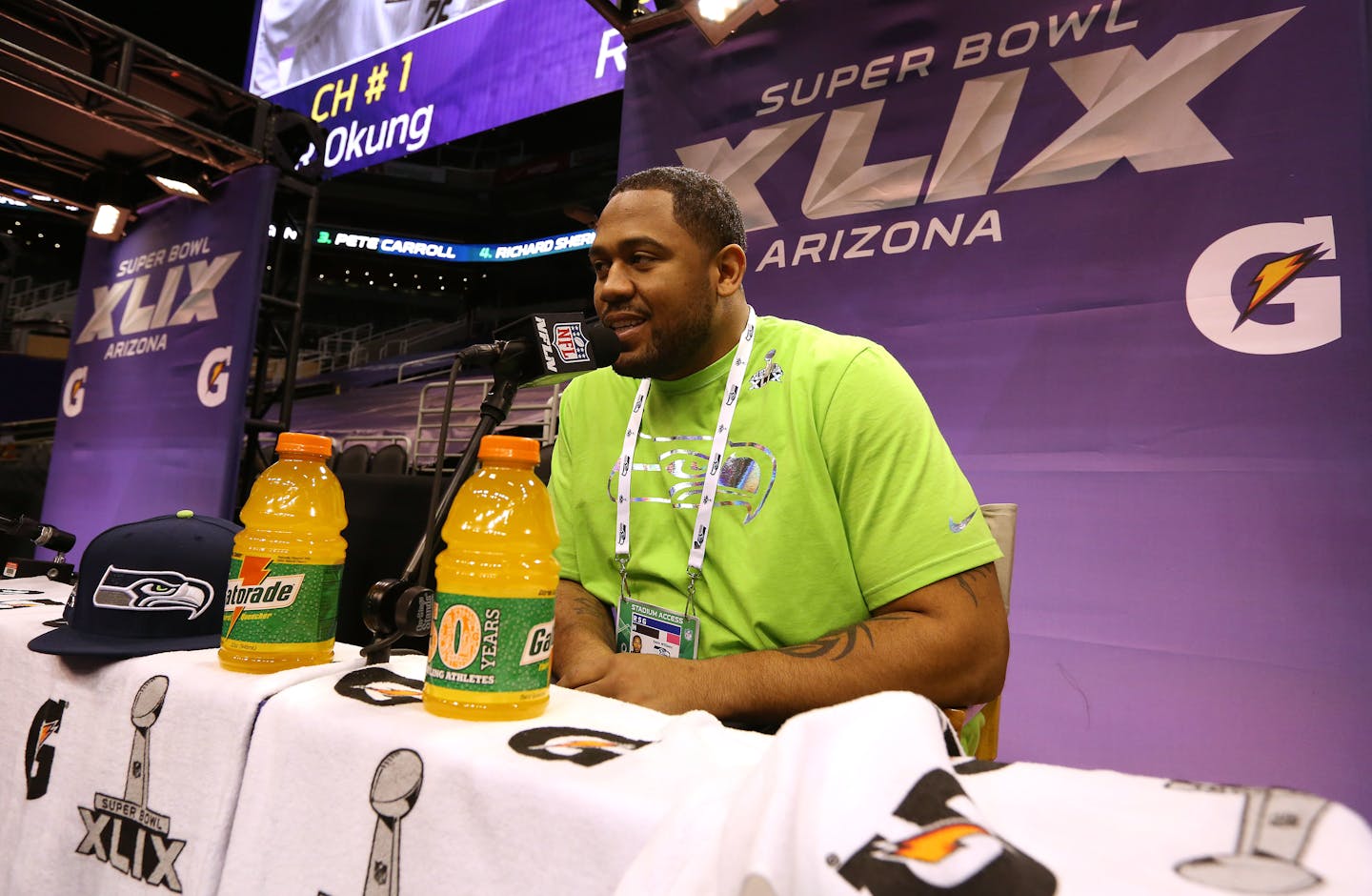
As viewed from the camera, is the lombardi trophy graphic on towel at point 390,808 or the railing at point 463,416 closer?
the lombardi trophy graphic on towel at point 390,808

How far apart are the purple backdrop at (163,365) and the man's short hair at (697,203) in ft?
12.4

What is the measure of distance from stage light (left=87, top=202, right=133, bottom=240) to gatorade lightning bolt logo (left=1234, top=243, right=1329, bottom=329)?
6.69 metres

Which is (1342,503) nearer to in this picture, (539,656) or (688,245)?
(688,245)

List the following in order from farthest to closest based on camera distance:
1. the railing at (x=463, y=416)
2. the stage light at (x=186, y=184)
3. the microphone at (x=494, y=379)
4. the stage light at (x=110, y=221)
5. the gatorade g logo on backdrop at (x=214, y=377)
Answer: the railing at (x=463, y=416), the stage light at (x=110, y=221), the stage light at (x=186, y=184), the gatorade g logo on backdrop at (x=214, y=377), the microphone at (x=494, y=379)

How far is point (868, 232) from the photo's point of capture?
8.82 ft

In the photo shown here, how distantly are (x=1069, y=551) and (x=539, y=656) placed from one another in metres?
1.97

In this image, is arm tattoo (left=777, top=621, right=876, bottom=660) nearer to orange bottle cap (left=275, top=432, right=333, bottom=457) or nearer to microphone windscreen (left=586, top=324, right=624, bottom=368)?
microphone windscreen (left=586, top=324, right=624, bottom=368)

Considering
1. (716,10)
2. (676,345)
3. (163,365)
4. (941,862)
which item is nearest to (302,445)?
(676,345)

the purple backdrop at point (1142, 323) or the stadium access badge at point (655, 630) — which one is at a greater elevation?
the purple backdrop at point (1142, 323)

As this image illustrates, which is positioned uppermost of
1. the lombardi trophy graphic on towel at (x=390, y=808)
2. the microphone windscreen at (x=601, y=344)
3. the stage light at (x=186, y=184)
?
the stage light at (x=186, y=184)

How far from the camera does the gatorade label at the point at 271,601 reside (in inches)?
36.1

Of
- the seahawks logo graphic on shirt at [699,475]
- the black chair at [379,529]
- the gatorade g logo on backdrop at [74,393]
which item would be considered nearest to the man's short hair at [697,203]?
the seahawks logo graphic on shirt at [699,475]

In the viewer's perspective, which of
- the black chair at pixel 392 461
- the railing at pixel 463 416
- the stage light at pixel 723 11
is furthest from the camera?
the railing at pixel 463 416

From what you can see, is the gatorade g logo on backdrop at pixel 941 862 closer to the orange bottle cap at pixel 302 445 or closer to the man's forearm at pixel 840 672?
the man's forearm at pixel 840 672
